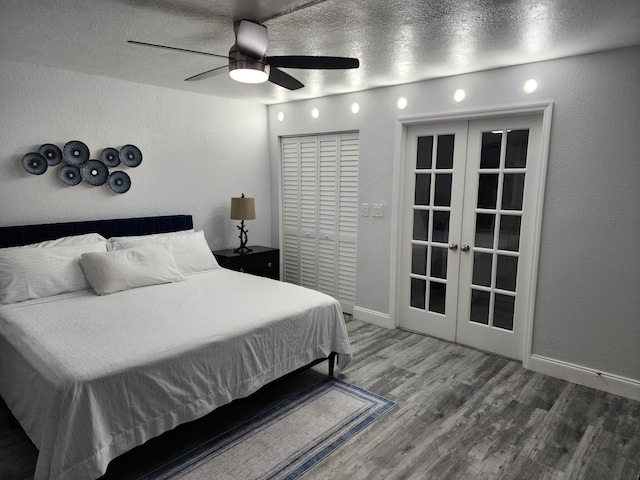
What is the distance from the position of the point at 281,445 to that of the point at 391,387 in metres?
1.00

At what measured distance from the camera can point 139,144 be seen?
157 inches

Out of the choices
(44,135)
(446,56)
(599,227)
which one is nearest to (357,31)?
(446,56)

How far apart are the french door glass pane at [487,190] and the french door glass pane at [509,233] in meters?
0.16

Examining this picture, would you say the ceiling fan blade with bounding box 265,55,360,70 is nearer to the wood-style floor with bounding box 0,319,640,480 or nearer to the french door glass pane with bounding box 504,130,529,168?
the french door glass pane with bounding box 504,130,529,168

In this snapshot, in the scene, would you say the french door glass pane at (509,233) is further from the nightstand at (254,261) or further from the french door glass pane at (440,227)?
the nightstand at (254,261)

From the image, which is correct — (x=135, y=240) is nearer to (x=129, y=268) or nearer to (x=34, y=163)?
(x=129, y=268)

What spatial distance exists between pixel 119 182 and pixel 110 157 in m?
0.24

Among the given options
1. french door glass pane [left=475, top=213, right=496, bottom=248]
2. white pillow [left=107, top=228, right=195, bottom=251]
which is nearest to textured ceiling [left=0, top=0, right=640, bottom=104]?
french door glass pane [left=475, top=213, right=496, bottom=248]

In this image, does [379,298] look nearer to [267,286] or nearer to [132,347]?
[267,286]

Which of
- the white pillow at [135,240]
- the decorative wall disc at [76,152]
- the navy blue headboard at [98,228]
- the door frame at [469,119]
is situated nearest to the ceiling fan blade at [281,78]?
the door frame at [469,119]

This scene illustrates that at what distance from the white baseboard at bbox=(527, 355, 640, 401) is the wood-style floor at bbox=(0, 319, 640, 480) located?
0.06m

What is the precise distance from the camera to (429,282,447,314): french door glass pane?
3877mm

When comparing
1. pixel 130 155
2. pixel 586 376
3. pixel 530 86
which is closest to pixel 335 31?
pixel 530 86

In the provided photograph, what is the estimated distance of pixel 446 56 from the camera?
2939 millimetres
